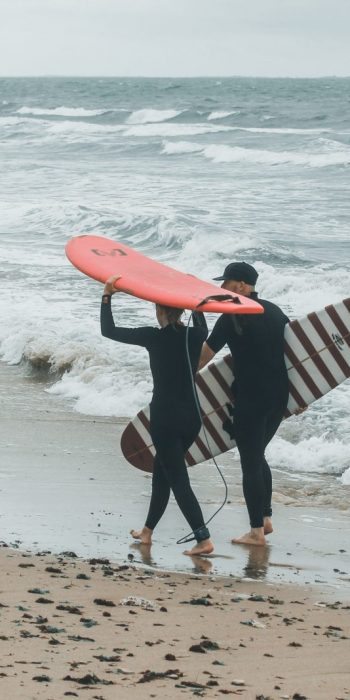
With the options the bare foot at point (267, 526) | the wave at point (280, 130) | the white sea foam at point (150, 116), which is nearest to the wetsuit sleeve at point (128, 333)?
the bare foot at point (267, 526)

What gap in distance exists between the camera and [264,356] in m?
5.58

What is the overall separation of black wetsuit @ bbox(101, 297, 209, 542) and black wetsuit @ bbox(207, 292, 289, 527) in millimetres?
235

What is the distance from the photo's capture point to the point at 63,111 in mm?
62250

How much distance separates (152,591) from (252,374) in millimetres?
1353

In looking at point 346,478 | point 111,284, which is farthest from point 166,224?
point 111,284

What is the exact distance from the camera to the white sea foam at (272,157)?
31.8m

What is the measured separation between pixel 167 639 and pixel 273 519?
2369 mm

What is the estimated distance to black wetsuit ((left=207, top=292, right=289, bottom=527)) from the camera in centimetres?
552

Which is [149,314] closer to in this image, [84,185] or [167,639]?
[167,639]

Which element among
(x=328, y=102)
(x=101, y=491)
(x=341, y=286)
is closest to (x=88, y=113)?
(x=328, y=102)

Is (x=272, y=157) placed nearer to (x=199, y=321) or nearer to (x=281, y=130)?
(x=281, y=130)

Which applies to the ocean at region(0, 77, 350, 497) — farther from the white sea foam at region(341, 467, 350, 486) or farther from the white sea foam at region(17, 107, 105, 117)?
the white sea foam at region(17, 107, 105, 117)

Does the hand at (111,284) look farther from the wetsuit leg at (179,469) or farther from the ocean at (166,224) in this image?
the ocean at (166,224)

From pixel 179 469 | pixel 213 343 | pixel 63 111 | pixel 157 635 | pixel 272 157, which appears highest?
pixel 63 111
